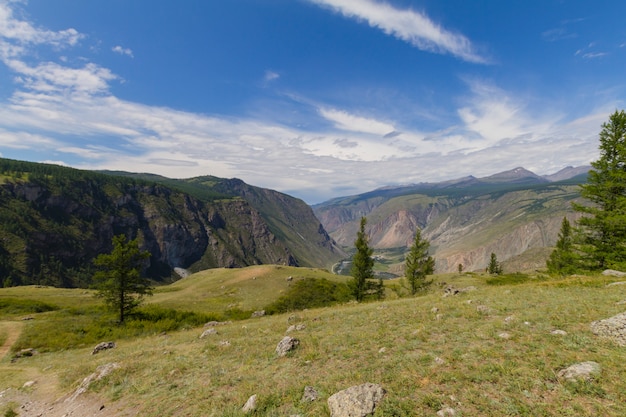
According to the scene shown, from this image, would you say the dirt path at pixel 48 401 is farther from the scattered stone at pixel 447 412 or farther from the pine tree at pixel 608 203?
the pine tree at pixel 608 203

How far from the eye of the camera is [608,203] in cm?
2828

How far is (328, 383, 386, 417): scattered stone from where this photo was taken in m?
7.59

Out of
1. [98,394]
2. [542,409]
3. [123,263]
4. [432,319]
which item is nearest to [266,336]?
[98,394]

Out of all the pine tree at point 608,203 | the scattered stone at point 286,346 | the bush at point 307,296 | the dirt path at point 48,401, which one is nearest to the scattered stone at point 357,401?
the scattered stone at point 286,346

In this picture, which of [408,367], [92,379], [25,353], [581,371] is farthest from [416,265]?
[25,353]

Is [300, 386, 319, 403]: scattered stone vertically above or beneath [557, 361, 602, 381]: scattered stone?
beneath

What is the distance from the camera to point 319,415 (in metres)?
8.00

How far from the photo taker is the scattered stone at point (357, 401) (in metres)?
7.59

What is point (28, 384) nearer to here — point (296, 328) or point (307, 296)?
point (296, 328)

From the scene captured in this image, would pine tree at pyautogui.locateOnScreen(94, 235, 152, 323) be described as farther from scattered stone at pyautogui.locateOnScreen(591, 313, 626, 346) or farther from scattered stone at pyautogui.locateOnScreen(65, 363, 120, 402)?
scattered stone at pyautogui.locateOnScreen(591, 313, 626, 346)

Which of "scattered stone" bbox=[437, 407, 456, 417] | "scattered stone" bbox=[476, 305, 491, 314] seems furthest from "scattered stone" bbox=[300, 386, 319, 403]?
"scattered stone" bbox=[476, 305, 491, 314]

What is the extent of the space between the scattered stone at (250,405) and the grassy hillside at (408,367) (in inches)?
11.4

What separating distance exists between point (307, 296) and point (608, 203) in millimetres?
58169

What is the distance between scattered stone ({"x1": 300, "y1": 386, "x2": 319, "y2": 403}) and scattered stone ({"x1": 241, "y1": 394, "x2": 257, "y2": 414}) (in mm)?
1606
